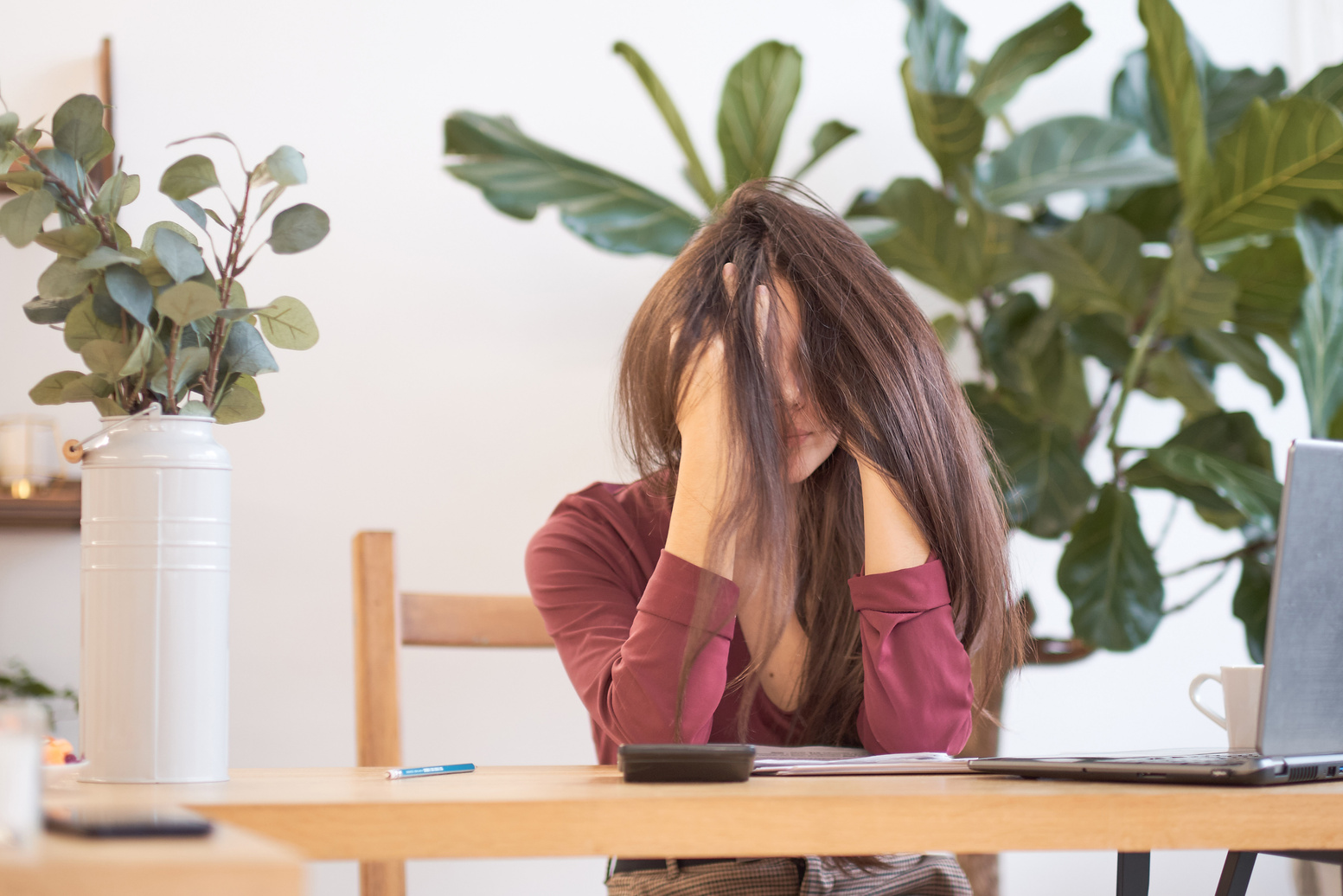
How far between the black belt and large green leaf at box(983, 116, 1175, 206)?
1.19m

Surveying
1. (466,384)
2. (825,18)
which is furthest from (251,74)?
(825,18)

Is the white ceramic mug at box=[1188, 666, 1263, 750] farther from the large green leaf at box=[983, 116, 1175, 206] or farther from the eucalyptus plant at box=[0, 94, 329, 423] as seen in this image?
the large green leaf at box=[983, 116, 1175, 206]

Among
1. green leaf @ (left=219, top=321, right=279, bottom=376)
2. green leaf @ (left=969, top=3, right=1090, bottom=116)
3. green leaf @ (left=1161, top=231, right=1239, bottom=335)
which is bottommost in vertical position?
A: green leaf @ (left=219, top=321, right=279, bottom=376)

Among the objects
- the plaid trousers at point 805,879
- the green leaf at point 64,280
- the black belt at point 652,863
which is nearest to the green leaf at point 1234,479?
the plaid trousers at point 805,879

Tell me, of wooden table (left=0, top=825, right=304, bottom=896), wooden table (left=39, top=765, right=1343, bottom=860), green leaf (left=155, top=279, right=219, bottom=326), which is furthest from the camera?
green leaf (left=155, top=279, right=219, bottom=326)

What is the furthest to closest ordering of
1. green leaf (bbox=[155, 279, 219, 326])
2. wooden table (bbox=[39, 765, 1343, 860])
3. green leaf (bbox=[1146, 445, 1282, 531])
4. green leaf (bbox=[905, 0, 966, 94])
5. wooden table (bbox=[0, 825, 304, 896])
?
1. green leaf (bbox=[905, 0, 966, 94])
2. green leaf (bbox=[1146, 445, 1282, 531])
3. green leaf (bbox=[155, 279, 219, 326])
4. wooden table (bbox=[39, 765, 1343, 860])
5. wooden table (bbox=[0, 825, 304, 896])

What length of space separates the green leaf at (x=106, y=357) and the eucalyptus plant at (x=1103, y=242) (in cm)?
96

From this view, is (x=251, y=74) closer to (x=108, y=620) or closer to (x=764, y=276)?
(x=764, y=276)

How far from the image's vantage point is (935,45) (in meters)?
1.72

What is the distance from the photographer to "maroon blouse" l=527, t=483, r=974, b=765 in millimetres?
893

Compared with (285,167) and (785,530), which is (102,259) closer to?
(285,167)

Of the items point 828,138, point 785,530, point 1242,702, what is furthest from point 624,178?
point 1242,702

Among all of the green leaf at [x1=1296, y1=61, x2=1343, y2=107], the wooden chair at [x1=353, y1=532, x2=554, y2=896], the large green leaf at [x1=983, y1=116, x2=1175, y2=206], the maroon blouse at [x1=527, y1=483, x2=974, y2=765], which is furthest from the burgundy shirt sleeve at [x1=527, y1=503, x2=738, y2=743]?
the green leaf at [x1=1296, y1=61, x2=1343, y2=107]

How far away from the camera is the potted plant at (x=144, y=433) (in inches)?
24.8
